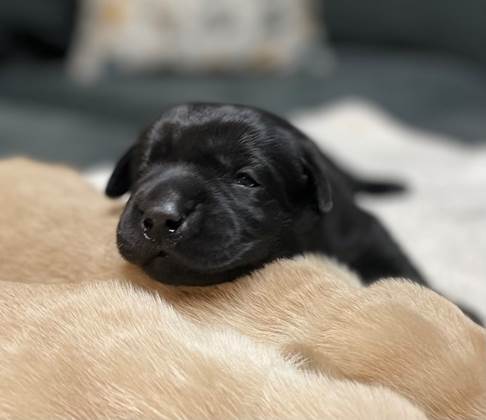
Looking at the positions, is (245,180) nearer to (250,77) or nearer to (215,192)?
(215,192)

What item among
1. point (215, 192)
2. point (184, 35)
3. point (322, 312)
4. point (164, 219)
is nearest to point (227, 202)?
point (215, 192)

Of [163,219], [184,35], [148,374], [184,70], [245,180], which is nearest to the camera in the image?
[148,374]

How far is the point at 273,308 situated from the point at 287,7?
7.82ft

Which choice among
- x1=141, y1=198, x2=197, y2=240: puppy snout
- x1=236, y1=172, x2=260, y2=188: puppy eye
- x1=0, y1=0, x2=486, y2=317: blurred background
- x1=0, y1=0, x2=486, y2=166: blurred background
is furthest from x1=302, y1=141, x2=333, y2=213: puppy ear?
x1=0, y1=0, x2=486, y2=166: blurred background

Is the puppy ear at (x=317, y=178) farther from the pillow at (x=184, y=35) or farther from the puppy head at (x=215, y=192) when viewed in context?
the pillow at (x=184, y=35)

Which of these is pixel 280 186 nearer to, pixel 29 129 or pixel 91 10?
pixel 29 129

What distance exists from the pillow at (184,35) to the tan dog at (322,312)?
1884mm

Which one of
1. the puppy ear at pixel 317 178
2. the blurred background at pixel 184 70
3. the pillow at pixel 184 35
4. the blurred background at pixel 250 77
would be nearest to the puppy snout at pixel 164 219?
the puppy ear at pixel 317 178

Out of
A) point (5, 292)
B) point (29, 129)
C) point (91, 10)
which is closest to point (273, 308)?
point (5, 292)

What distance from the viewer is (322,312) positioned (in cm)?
75

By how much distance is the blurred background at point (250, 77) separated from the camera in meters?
2.38

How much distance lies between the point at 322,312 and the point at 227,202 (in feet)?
0.91

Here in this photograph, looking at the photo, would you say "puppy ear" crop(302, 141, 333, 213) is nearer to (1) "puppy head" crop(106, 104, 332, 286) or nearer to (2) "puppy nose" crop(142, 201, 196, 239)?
(1) "puppy head" crop(106, 104, 332, 286)

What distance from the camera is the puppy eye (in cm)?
104
